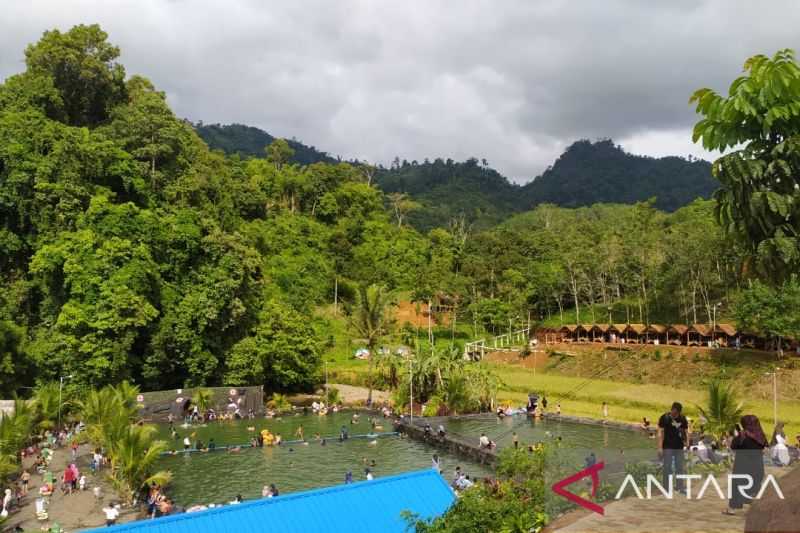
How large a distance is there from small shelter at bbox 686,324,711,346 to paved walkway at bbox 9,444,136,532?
137 feet

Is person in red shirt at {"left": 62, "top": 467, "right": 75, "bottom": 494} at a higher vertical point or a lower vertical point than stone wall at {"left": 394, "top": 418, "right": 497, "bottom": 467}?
higher

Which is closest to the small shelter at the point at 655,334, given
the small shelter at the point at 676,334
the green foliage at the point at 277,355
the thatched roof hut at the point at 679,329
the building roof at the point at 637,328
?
the building roof at the point at 637,328

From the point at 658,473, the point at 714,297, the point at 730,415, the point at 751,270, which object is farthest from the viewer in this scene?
the point at 714,297

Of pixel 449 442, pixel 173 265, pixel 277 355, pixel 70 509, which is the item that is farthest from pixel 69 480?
pixel 173 265

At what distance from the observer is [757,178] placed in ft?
15.7

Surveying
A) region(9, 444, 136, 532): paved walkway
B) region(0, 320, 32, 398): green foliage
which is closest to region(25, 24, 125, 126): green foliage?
region(0, 320, 32, 398): green foliage

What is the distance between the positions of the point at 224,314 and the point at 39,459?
16.9 m

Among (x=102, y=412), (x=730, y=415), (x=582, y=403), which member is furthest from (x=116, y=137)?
(x=730, y=415)

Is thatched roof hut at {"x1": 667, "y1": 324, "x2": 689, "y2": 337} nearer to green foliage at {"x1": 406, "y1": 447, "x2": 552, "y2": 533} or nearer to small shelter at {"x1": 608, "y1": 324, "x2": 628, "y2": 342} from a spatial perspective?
small shelter at {"x1": 608, "y1": 324, "x2": 628, "y2": 342}

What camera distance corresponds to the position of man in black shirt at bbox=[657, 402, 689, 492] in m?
7.69

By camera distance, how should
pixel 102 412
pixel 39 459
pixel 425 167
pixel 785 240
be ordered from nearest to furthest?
pixel 785 240 < pixel 39 459 < pixel 102 412 < pixel 425 167

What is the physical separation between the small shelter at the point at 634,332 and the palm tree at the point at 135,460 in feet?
134

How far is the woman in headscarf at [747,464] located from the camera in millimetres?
6578

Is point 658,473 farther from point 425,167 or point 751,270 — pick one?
point 425,167
